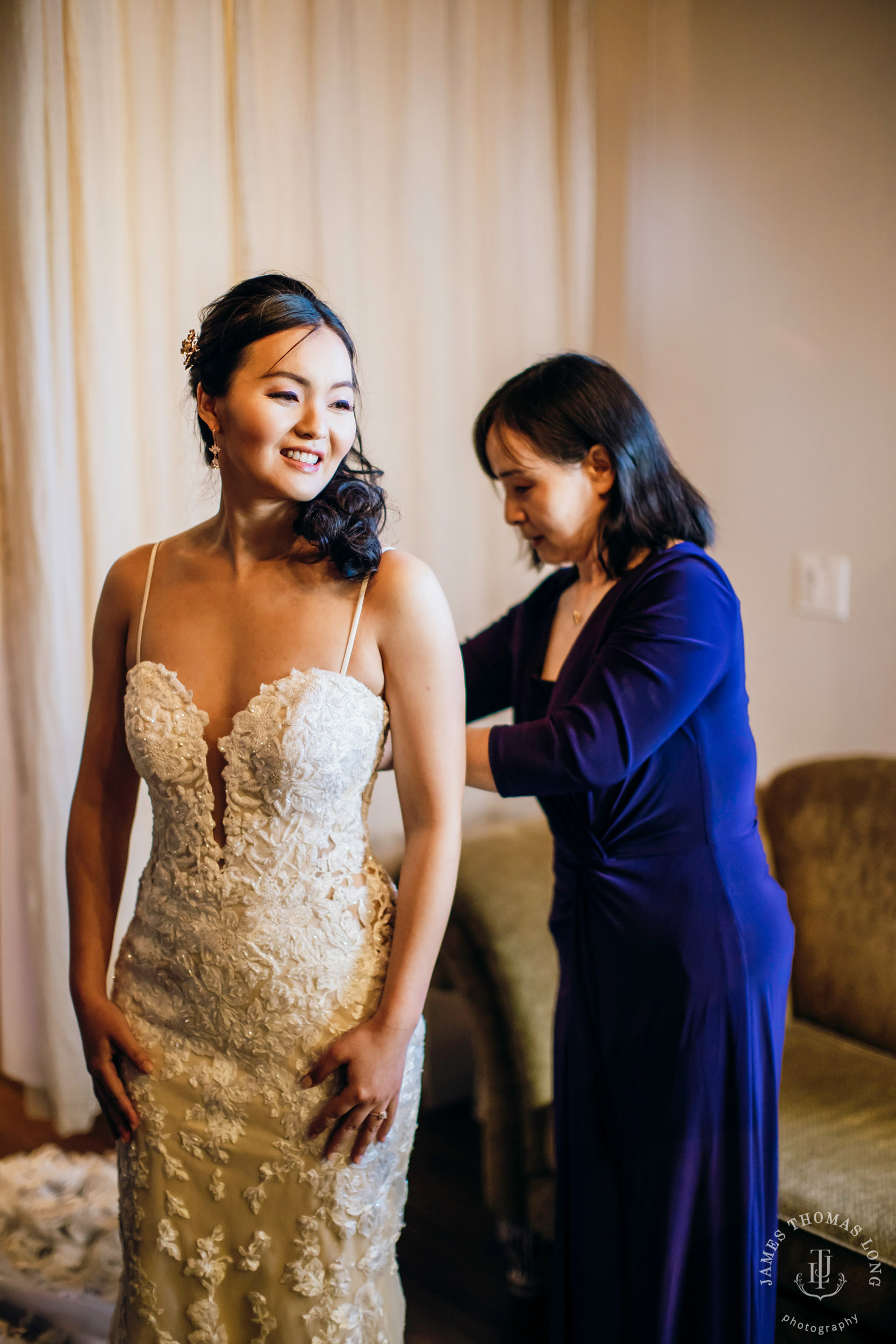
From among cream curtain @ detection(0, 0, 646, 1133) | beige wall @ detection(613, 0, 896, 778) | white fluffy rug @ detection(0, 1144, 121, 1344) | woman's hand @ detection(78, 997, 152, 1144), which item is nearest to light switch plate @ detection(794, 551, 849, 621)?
beige wall @ detection(613, 0, 896, 778)

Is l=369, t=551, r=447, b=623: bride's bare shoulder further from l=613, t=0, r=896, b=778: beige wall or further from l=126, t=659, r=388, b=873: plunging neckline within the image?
l=613, t=0, r=896, b=778: beige wall

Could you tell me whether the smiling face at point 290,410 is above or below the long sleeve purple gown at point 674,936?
above

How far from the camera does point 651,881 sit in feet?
5.13

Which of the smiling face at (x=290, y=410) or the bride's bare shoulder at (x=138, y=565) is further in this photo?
the bride's bare shoulder at (x=138, y=565)

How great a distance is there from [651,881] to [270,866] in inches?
22.1

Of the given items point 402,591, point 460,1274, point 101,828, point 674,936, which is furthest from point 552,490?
point 460,1274

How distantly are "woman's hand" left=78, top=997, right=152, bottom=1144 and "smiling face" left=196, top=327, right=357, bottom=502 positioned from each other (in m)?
0.73

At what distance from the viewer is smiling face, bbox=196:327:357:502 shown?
4.27ft

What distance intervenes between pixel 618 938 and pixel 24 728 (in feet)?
5.08

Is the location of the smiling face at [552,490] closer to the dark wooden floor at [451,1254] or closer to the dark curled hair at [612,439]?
the dark curled hair at [612,439]

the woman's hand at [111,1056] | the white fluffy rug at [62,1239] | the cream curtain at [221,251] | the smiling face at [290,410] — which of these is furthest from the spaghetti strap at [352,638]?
the white fluffy rug at [62,1239]

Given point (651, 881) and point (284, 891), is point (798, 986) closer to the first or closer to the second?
point (651, 881)

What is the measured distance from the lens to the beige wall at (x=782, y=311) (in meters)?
2.39

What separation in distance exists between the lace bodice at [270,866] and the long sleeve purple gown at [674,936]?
0.29 metres
